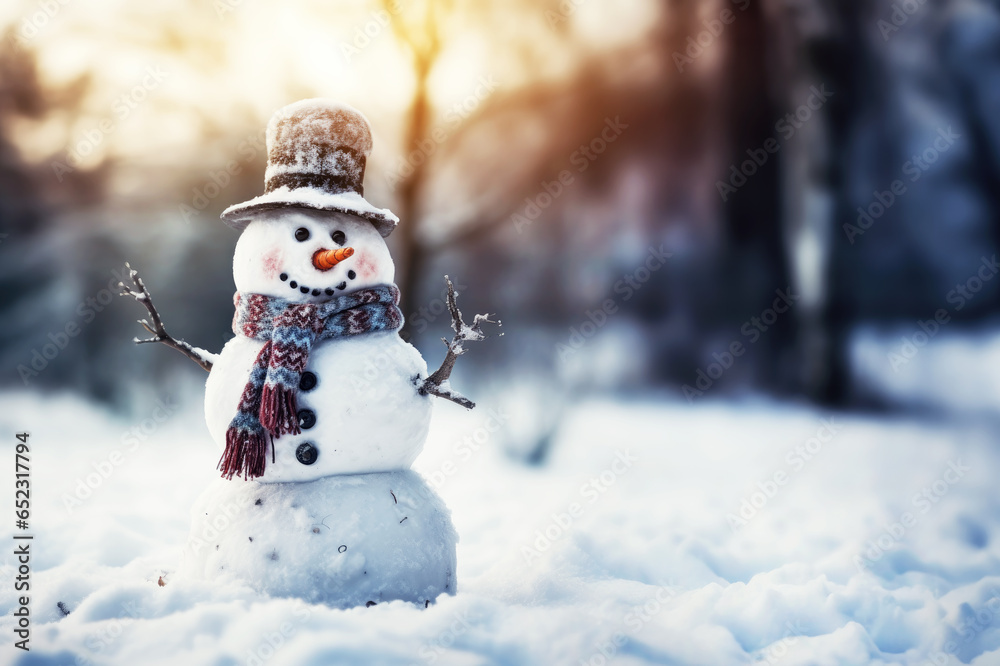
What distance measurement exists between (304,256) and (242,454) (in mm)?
750

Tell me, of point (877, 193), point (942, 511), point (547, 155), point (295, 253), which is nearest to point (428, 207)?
point (547, 155)

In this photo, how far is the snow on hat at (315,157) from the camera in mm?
2567

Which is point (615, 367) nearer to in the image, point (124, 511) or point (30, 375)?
point (124, 511)

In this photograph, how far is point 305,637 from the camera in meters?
1.90

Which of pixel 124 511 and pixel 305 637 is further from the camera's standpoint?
pixel 124 511

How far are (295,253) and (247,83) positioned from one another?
284cm

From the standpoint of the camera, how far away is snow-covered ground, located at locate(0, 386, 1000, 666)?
6.54 feet
